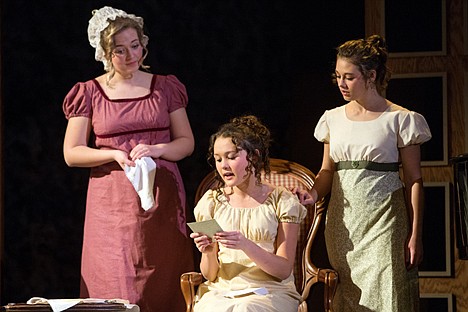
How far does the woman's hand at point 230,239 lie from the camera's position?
4.22 m

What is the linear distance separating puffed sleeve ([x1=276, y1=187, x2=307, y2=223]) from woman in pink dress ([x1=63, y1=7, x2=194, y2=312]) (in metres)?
0.68

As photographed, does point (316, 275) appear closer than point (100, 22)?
Yes

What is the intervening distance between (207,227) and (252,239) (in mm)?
338

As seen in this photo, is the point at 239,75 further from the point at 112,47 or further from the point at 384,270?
the point at 384,270

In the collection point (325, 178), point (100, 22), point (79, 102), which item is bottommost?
point (325, 178)

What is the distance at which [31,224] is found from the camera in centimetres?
608

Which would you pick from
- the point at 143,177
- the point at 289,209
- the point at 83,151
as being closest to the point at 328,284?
the point at 289,209

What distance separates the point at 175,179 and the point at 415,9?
1.93m

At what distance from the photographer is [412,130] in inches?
182

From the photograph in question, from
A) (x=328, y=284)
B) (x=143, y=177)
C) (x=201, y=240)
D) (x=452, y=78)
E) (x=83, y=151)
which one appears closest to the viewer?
(x=201, y=240)

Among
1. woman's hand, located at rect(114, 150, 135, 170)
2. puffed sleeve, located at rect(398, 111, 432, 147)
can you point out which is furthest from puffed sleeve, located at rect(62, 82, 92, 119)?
puffed sleeve, located at rect(398, 111, 432, 147)

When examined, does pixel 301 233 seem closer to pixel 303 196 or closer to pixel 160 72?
pixel 303 196

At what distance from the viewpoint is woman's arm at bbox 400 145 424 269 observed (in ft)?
15.1

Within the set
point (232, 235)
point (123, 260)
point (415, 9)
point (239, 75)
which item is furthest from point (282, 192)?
point (415, 9)
